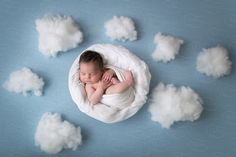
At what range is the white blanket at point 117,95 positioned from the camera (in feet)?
4.66

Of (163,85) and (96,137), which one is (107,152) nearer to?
(96,137)

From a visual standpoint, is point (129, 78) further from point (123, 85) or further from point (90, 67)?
point (90, 67)

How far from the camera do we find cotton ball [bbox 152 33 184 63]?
147cm

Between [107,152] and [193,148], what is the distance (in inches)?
13.1

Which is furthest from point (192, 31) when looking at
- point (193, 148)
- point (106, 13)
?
point (193, 148)

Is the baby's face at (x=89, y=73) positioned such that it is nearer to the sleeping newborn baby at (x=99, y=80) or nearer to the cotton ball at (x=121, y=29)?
the sleeping newborn baby at (x=99, y=80)

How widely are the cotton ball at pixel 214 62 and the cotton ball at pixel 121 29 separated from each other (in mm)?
275

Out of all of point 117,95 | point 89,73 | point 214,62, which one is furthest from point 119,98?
point 214,62

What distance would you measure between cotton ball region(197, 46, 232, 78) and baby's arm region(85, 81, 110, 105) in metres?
0.38

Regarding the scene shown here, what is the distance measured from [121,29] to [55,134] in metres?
0.46

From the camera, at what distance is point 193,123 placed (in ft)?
4.90

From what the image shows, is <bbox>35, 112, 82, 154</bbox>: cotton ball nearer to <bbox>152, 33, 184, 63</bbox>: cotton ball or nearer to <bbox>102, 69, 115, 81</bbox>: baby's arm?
<bbox>102, 69, 115, 81</bbox>: baby's arm

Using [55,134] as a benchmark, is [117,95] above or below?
above

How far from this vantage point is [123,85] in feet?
4.66
